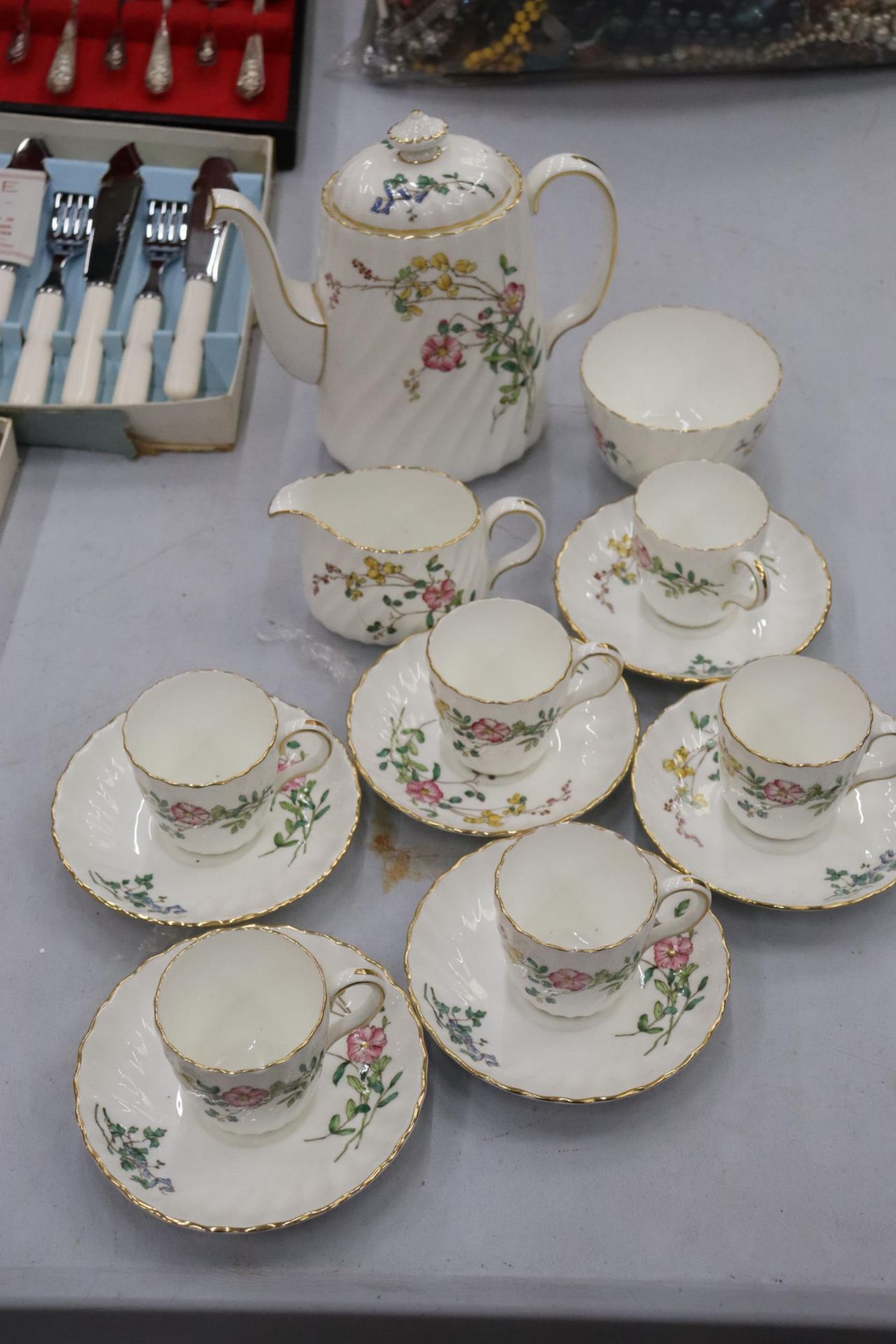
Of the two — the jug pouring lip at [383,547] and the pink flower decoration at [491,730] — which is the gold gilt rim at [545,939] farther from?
the jug pouring lip at [383,547]

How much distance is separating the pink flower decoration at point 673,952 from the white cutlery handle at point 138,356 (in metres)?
0.57

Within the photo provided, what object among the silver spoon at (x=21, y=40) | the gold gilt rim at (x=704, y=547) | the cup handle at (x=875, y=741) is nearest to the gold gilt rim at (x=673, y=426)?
the gold gilt rim at (x=704, y=547)

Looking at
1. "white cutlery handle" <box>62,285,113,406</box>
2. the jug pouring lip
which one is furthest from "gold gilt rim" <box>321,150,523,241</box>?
"white cutlery handle" <box>62,285,113,406</box>

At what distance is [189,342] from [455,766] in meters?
0.46

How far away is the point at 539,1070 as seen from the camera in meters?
0.66

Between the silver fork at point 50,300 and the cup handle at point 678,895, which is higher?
the silver fork at point 50,300

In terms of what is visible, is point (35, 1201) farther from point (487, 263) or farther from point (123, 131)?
point (123, 131)

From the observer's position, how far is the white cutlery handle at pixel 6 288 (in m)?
1.08

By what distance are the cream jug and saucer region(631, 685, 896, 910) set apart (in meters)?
0.16

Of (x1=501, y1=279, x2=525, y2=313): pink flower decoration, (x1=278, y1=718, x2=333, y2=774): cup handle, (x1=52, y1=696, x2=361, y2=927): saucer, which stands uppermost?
(x1=501, y1=279, x2=525, y2=313): pink flower decoration

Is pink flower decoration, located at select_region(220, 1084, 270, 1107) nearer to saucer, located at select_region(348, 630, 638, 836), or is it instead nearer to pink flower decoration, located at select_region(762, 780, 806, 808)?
saucer, located at select_region(348, 630, 638, 836)

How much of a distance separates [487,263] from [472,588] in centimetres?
22

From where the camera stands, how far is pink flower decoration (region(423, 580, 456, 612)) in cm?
83

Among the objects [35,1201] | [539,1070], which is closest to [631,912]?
[539,1070]
